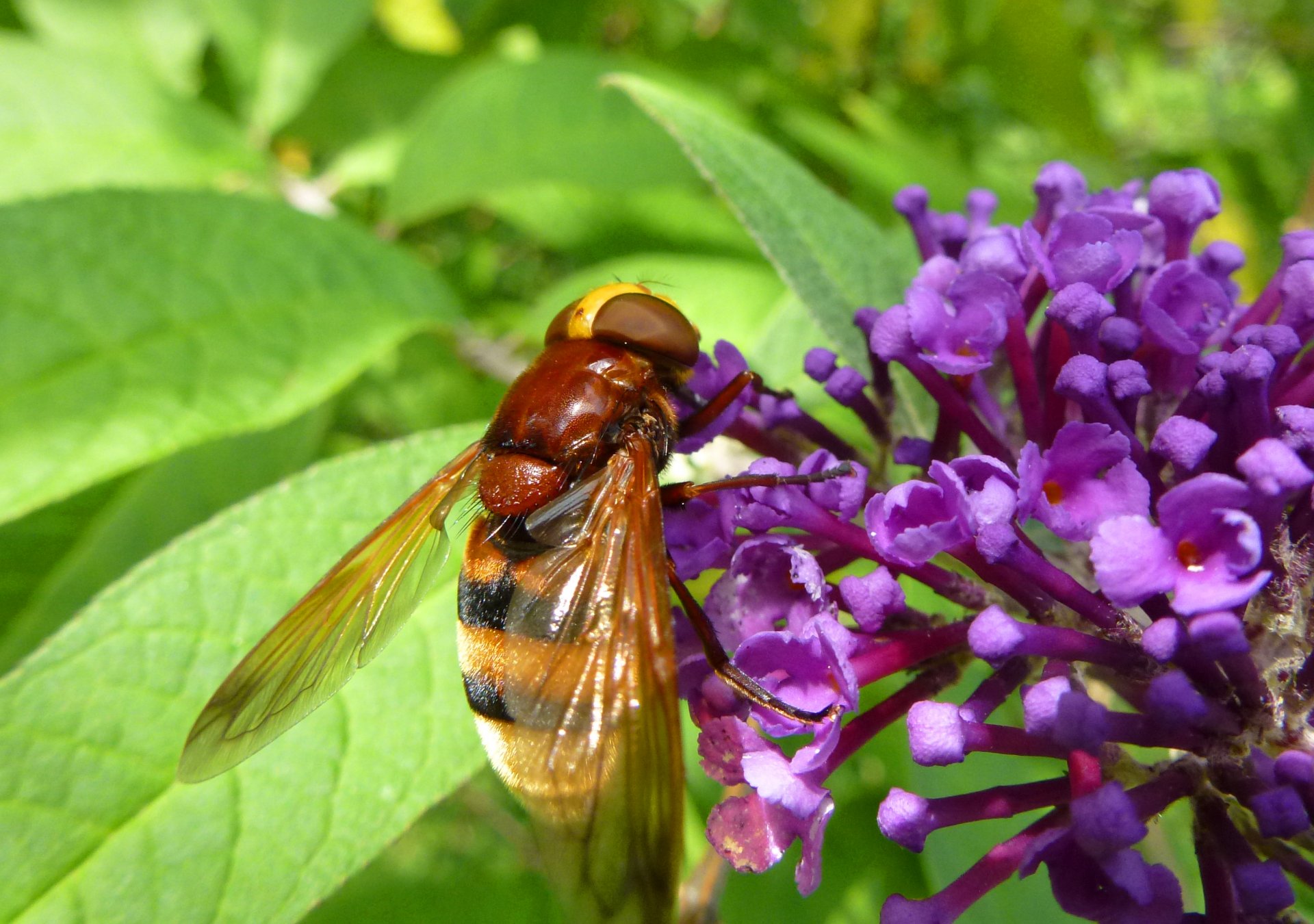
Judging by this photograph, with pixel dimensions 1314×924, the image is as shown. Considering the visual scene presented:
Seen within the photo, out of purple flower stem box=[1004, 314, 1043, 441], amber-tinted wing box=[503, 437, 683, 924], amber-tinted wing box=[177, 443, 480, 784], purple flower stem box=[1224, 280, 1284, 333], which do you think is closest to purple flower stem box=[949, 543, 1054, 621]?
purple flower stem box=[1004, 314, 1043, 441]

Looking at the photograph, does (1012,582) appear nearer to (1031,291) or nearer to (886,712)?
(886,712)

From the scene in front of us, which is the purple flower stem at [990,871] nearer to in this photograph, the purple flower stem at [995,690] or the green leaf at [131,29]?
the purple flower stem at [995,690]

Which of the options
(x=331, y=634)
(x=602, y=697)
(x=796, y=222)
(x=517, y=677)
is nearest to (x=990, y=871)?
(x=602, y=697)

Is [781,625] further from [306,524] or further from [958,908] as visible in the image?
[306,524]

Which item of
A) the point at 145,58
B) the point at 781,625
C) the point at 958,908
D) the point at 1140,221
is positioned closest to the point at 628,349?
the point at 781,625

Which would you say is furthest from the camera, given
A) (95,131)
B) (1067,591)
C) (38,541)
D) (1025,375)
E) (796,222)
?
(95,131)

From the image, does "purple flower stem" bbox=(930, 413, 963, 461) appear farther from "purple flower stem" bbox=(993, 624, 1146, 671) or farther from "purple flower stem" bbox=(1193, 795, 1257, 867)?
"purple flower stem" bbox=(1193, 795, 1257, 867)
